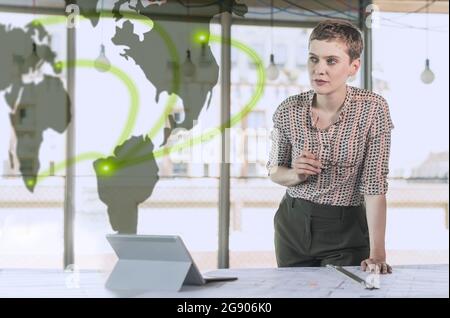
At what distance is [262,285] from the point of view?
3.69ft

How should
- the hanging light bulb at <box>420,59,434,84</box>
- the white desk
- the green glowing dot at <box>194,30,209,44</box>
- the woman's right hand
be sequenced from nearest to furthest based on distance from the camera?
the white desk < the woman's right hand < the green glowing dot at <box>194,30,209,44</box> < the hanging light bulb at <box>420,59,434,84</box>

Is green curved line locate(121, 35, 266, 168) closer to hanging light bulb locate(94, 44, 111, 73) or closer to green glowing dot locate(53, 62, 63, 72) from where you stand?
hanging light bulb locate(94, 44, 111, 73)

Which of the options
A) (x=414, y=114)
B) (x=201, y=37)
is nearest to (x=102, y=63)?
(x=201, y=37)


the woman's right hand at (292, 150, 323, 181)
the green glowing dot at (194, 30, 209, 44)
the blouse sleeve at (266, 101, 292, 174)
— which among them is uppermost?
the green glowing dot at (194, 30, 209, 44)

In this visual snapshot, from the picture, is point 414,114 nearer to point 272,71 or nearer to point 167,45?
point 272,71

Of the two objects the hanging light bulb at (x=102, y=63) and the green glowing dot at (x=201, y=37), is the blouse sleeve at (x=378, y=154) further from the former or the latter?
the hanging light bulb at (x=102, y=63)

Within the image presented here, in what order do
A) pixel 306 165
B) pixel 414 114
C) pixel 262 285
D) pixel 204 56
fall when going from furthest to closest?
pixel 414 114
pixel 204 56
pixel 306 165
pixel 262 285

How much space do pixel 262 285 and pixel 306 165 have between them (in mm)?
446

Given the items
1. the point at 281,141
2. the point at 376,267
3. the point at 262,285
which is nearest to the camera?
the point at 262,285

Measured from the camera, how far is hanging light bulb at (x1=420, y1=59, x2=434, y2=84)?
4416 millimetres

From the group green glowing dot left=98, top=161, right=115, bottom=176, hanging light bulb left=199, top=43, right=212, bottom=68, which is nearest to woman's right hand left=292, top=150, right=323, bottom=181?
hanging light bulb left=199, top=43, right=212, bottom=68

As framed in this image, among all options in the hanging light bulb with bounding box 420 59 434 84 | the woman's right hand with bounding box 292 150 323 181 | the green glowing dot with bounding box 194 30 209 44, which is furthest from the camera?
the hanging light bulb with bounding box 420 59 434 84

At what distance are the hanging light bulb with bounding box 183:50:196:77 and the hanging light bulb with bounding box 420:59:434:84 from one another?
1756mm
